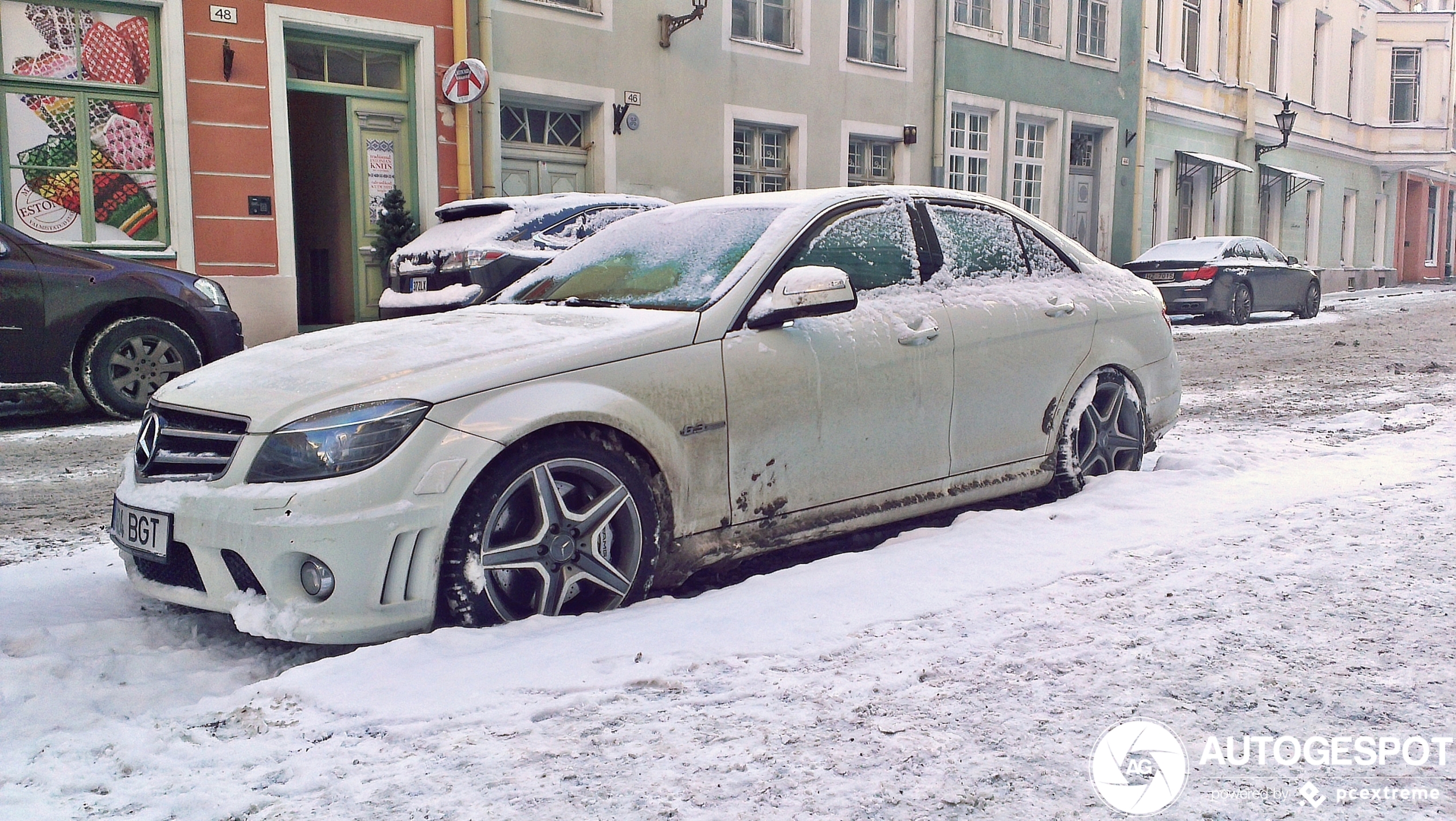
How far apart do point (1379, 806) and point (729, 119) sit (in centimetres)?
1570

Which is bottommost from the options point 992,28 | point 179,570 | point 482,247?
point 179,570

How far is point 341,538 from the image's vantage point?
10.4ft

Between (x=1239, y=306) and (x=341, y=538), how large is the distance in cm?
1790

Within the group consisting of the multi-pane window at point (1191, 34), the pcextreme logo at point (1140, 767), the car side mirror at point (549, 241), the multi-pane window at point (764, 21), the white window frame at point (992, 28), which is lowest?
the pcextreme logo at point (1140, 767)

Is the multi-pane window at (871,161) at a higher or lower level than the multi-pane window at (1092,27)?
lower

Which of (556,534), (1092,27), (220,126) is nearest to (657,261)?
(556,534)

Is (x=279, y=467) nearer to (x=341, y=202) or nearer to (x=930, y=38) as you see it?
(x=341, y=202)

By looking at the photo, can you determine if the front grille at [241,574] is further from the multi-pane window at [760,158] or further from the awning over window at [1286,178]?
the awning over window at [1286,178]

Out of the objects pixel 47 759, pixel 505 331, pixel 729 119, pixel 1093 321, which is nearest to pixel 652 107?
pixel 729 119

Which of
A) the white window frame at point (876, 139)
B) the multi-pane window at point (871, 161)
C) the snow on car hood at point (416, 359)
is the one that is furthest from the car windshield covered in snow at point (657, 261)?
the multi-pane window at point (871, 161)

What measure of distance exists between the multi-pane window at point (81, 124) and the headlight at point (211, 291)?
13.2 feet

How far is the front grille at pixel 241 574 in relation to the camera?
10.7ft

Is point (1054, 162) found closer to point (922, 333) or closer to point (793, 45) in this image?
point (793, 45)

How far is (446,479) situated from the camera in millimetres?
3258
